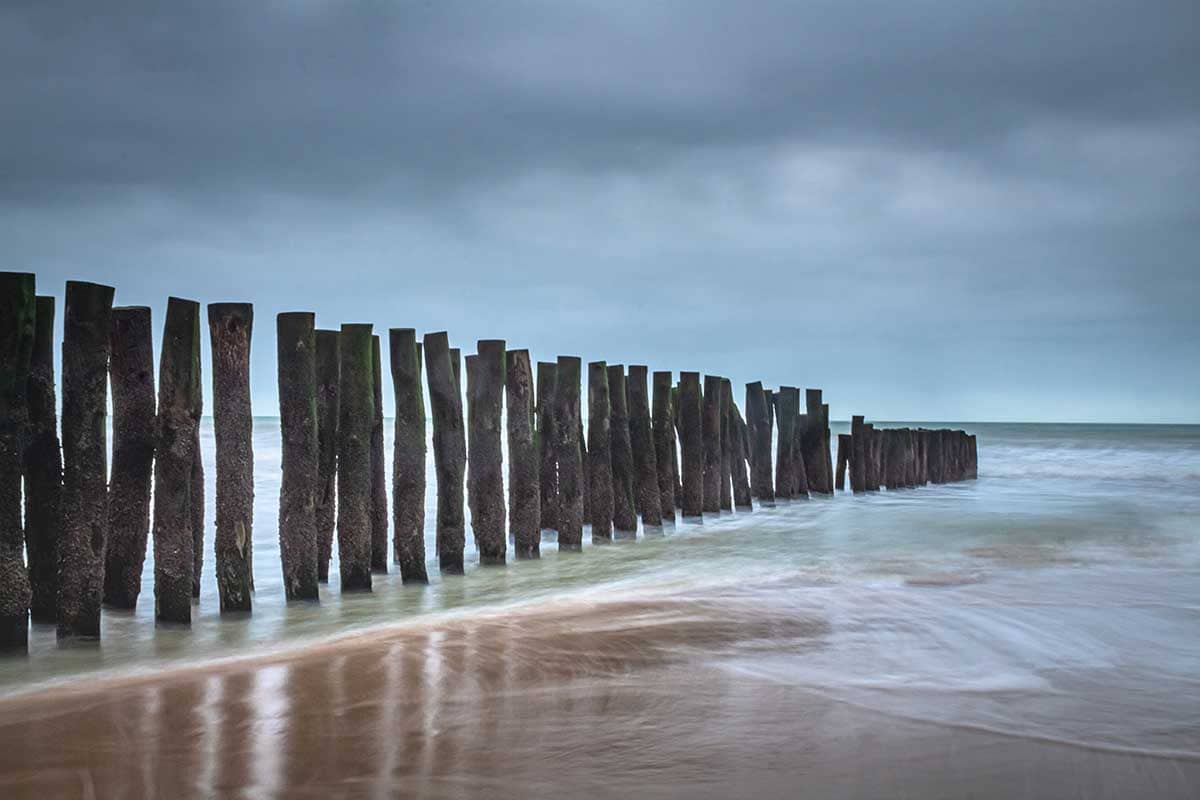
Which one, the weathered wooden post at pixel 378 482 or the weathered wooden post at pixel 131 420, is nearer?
the weathered wooden post at pixel 131 420

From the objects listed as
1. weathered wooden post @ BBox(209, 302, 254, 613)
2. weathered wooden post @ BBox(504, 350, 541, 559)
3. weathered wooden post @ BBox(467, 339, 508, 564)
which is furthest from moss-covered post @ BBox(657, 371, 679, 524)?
weathered wooden post @ BBox(209, 302, 254, 613)

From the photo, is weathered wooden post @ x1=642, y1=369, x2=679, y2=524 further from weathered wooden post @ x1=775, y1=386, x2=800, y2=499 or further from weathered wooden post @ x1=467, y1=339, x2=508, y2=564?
weathered wooden post @ x1=775, y1=386, x2=800, y2=499

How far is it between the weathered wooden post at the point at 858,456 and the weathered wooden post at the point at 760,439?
3.00 m

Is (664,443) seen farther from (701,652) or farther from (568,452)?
(701,652)

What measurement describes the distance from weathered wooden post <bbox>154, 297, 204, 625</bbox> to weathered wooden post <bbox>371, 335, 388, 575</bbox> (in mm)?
1371

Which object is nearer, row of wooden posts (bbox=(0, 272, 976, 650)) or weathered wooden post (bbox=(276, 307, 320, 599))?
row of wooden posts (bbox=(0, 272, 976, 650))

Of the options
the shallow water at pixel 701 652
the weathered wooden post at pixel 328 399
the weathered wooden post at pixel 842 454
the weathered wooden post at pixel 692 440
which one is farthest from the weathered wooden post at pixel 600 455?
the weathered wooden post at pixel 842 454

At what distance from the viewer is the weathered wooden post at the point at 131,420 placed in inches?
202

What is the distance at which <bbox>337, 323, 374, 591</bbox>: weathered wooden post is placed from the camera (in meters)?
6.09

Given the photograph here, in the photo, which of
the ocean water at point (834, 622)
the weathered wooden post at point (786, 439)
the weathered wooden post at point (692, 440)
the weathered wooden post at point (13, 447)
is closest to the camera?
the ocean water at point (834, 622)

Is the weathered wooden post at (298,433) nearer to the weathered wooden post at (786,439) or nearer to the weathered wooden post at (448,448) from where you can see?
the weathered wooden post at (448,448)

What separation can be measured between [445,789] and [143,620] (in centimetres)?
346

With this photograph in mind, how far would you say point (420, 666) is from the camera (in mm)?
4344

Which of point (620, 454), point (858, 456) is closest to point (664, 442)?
point (620, 454)
